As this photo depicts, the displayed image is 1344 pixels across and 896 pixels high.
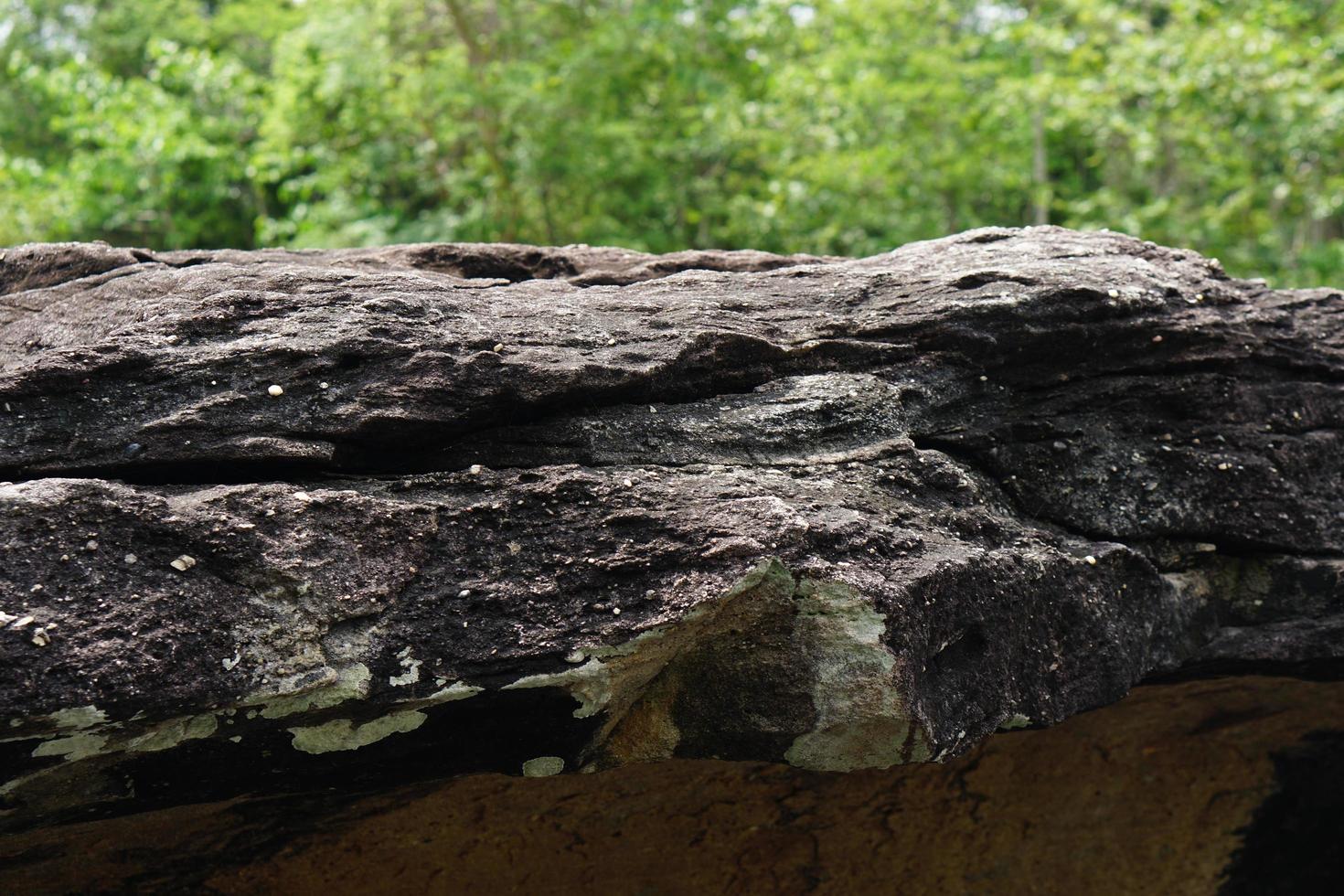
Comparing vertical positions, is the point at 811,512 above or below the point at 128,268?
below

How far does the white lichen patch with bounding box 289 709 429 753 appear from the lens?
2.13 m

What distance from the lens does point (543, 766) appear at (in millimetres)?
2352

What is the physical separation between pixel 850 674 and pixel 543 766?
2.04ft

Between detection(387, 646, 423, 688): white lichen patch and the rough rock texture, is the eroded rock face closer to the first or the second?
detection(387, 646, 423, 688): white lichen patch

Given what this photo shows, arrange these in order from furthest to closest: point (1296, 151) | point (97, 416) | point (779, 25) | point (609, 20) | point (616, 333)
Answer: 1. point (779, 25)
2. point (609, 20)
3. point (1296, 151)
4. point (616, 333)
5. point (97, 416)

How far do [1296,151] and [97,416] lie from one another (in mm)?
8539

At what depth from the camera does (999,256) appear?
3.04 metres

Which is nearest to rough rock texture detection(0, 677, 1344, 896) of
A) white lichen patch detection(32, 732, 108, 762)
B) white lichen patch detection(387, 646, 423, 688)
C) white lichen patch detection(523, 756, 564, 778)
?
white lichen patch detection(523, 756, 564, 778)

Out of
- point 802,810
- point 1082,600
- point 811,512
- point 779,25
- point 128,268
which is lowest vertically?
point 802,810

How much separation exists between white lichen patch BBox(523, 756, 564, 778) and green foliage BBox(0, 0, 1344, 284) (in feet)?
22.5

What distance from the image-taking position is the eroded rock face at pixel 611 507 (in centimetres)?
200

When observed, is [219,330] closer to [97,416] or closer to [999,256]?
[97,416]

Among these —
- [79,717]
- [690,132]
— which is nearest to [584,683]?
[79,717]

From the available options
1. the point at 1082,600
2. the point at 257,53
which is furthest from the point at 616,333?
the point at 257,53
